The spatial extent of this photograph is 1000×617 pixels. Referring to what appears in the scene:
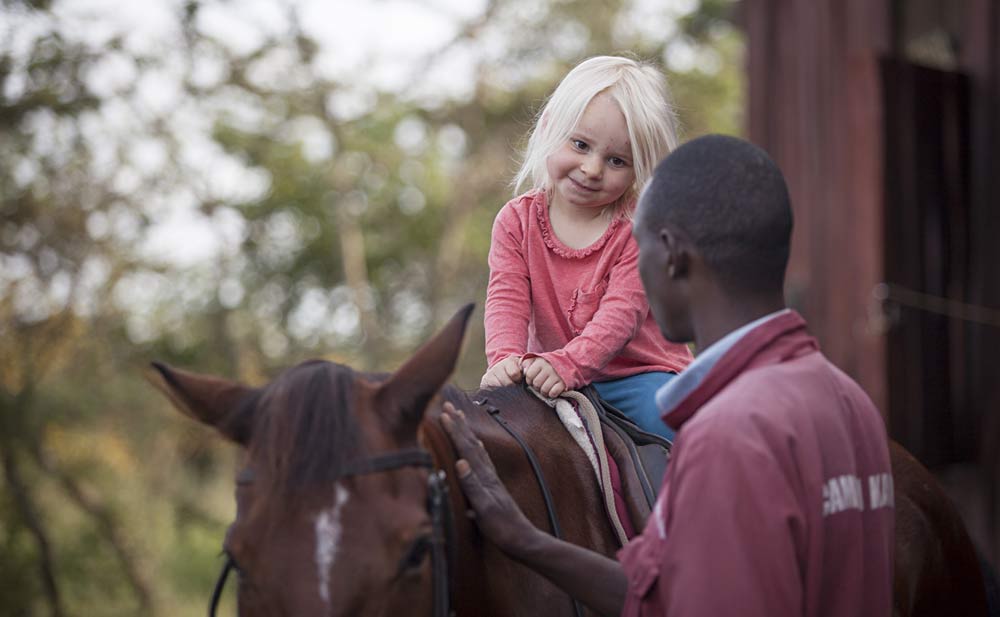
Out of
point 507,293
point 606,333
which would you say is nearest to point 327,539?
point 606,333

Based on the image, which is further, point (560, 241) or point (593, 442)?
point (560, 241)

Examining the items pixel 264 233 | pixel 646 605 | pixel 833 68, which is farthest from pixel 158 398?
pixel 646 605

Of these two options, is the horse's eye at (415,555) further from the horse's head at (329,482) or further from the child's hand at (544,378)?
the child's hand at (544,378)

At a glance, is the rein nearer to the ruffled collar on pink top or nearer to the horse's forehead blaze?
the ruffled collar on pink top

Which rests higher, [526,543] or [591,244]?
[591,244]

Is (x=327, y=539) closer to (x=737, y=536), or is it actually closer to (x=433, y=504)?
(x=433, y=504)

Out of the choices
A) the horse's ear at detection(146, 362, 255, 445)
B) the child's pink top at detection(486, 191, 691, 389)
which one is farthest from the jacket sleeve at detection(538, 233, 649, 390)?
the horse's ear at detection(146, 362, 255, 445)

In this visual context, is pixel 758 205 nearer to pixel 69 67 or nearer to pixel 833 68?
pixel 833 68

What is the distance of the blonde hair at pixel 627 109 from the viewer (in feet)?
10.3

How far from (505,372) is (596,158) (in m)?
0.67

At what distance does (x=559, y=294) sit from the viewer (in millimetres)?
3223

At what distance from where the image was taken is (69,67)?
13.2 meters

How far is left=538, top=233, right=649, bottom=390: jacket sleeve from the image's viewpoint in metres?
2.96

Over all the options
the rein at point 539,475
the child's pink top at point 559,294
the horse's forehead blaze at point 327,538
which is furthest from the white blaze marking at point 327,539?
the child's pink top at point 559,294
